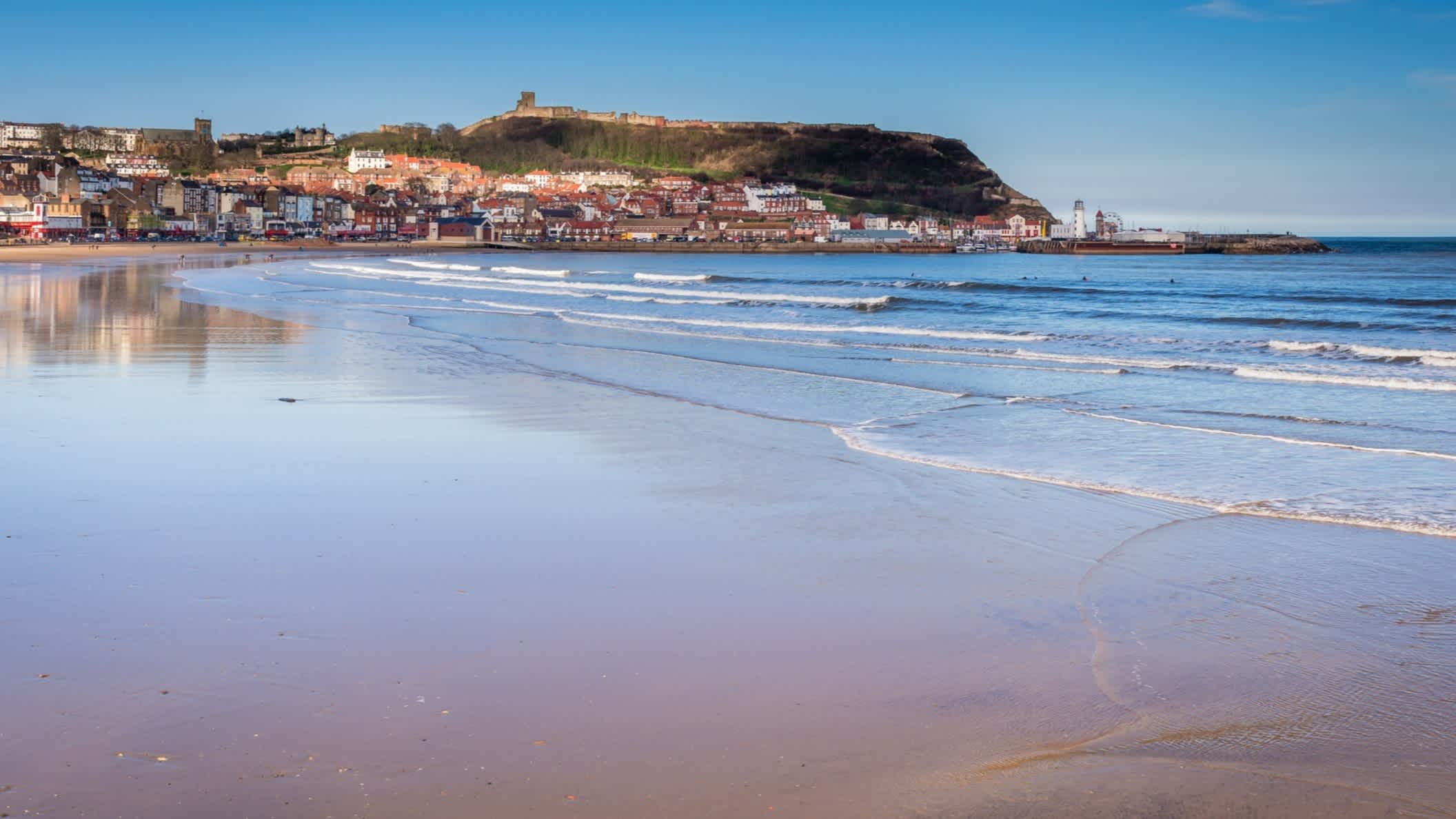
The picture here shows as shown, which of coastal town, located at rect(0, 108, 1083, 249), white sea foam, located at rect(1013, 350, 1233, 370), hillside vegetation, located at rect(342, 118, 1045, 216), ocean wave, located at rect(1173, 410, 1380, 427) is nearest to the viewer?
ocean wave, located at rect(1173, 410, 1380, 427)

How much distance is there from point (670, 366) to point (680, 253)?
9013 cm

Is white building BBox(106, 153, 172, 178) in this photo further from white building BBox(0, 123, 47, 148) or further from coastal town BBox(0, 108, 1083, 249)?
white building BBox(0, 123, 47, 148)

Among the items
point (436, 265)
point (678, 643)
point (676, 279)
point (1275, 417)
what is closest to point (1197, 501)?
point (678, 643)

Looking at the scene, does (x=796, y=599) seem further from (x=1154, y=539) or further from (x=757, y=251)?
(x=757, y=251)

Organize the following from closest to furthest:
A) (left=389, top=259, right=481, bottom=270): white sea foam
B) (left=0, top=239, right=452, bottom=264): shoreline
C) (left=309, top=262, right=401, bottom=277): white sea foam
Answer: (left=309, top=262, right=401, bottom=277): white sea foam
(left=0, top=239, right=452, bottom=264): shoreline
(left=389, top=259, right=481, bottom=270): white sea foam

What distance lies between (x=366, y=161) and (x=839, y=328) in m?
158

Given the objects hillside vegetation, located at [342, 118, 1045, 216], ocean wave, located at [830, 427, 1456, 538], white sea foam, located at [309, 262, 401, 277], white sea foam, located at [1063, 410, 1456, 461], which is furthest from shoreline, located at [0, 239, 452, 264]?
hillside vegetation, located at [342, 118, 1045, 216]

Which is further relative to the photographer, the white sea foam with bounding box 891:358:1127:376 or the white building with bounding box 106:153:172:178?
the white building with bounding box 106:153:172:178

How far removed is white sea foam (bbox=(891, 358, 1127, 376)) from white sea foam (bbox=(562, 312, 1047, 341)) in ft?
12.6

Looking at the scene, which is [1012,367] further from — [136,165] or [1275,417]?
[136,165]

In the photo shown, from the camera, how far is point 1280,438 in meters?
8.81

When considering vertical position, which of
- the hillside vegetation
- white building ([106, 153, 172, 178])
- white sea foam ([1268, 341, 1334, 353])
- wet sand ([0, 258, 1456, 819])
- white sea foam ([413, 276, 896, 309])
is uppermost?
the hillside vegetation

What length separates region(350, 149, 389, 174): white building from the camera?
164125mm

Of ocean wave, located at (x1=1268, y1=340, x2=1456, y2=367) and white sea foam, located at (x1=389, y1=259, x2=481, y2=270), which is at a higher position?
white sea foam, located at (x1=389, y1=259, x2=481, y2=270)
